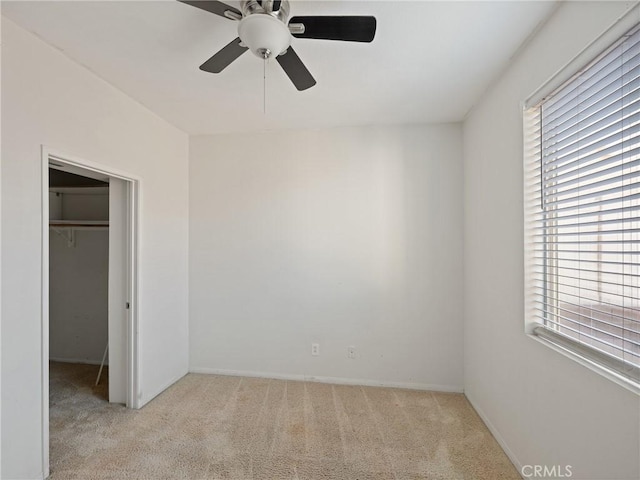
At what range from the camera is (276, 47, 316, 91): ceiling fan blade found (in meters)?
1.46

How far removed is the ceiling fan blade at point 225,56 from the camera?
139 cm

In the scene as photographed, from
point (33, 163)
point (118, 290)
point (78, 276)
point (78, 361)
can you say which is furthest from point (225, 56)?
point (78, 361)

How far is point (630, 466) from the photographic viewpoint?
1065 millimetres

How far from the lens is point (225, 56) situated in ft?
4.79

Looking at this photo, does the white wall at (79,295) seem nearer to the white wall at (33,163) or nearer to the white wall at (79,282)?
the white wall at (79,282)

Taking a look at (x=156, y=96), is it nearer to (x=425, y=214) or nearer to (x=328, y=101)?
(x=328, y=101)

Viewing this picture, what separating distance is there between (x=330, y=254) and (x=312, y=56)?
175 cm

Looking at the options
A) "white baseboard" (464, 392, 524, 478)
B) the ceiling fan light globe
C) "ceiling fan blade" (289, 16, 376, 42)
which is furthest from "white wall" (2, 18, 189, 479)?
"white baseboard" (464, 392, 524, 478)

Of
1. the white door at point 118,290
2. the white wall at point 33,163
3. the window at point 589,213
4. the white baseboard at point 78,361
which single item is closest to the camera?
the window at point 589,213

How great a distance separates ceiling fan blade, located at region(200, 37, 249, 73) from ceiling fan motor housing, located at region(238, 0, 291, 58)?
0.37 feet

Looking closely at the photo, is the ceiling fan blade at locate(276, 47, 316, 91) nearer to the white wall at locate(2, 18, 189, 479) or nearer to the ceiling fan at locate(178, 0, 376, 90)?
A: the ceiling fan at locate(178, 0, 376, 90)

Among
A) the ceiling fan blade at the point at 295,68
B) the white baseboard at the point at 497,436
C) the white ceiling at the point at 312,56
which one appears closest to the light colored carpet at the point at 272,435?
the white baseboard at the point at 497,436

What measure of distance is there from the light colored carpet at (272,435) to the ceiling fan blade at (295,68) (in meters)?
2.36

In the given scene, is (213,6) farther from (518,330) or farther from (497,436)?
(497,436)
